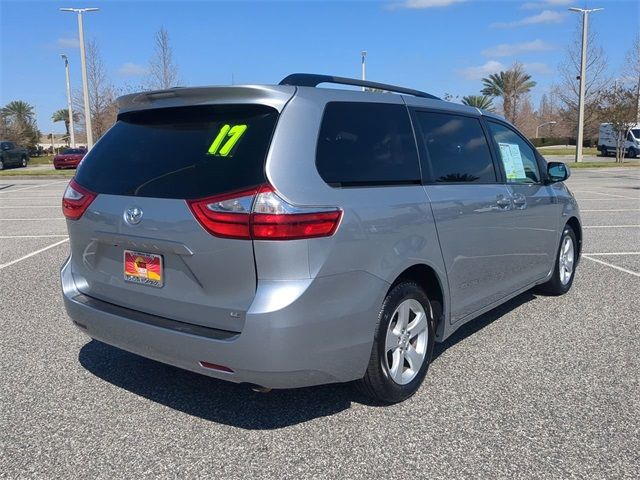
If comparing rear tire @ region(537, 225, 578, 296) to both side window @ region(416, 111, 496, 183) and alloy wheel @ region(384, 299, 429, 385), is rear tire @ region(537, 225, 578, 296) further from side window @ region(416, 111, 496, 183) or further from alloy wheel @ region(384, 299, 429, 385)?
alloy wheel @ region(384, 299, 429, 385)

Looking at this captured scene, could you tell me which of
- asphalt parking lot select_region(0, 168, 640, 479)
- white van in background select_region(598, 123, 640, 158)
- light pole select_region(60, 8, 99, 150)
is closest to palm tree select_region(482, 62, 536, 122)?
white van in background select_region(598, 123, 640, 158)

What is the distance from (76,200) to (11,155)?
37.8 metres

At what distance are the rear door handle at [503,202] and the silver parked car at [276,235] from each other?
452 mm

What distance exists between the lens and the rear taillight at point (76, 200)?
10.8 feet

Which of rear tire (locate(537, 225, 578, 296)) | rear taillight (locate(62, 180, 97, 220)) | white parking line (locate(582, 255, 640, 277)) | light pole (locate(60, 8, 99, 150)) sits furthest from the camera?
light pole (locate(60, 8, 99, 150))

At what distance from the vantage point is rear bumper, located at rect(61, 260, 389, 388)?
271 centimetres

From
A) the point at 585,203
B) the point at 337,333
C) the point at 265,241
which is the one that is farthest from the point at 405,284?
the point at 585,203

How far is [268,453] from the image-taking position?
289 cm

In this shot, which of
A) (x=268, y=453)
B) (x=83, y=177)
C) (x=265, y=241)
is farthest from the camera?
(x=83, y=177)

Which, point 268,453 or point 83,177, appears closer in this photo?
point 268,453

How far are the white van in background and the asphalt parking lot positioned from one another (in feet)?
130

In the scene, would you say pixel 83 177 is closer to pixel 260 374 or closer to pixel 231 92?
pixel 231 92

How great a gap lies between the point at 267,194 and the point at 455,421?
1639 mm

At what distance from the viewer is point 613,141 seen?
41688 mm
